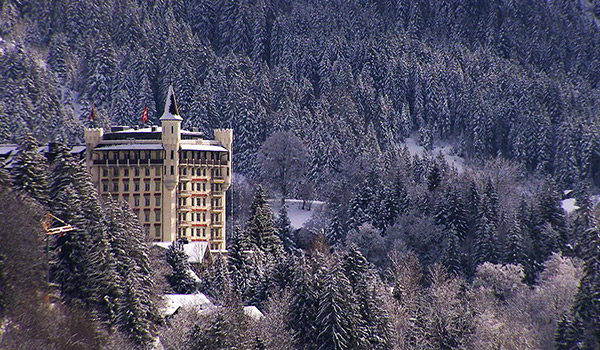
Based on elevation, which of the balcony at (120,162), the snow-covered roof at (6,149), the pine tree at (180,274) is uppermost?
the snow-covered roof at (6,149)

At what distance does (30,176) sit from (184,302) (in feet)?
60.4

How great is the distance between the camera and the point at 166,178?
475ft

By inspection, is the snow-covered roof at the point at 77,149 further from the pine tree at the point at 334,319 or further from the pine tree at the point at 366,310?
the pine tree at the point at 334,319

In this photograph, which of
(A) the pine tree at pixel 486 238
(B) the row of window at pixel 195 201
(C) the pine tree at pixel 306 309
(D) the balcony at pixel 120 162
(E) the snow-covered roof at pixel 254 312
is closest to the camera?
(C) the pine tree at pixel 306 309

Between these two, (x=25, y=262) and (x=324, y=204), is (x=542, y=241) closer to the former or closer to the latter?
(x=324, y=204)

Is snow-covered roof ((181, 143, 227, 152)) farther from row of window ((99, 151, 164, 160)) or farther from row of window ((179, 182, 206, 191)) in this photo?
row of window ((179, 182, 206, 191))

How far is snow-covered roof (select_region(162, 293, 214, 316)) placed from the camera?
326 feet

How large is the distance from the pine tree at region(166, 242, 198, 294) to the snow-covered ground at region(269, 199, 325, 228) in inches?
1995

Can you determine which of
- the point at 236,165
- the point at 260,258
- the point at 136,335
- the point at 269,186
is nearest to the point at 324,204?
the point at 269,186

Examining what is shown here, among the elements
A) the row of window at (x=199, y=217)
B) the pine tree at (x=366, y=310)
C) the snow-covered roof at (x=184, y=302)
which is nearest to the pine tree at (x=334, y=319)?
the pine tree at (x=366, y=310)

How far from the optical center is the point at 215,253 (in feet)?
449

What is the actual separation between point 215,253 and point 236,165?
61335 mm

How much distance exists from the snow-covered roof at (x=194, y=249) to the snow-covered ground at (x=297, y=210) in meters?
32.5

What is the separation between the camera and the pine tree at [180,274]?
11156 cm
